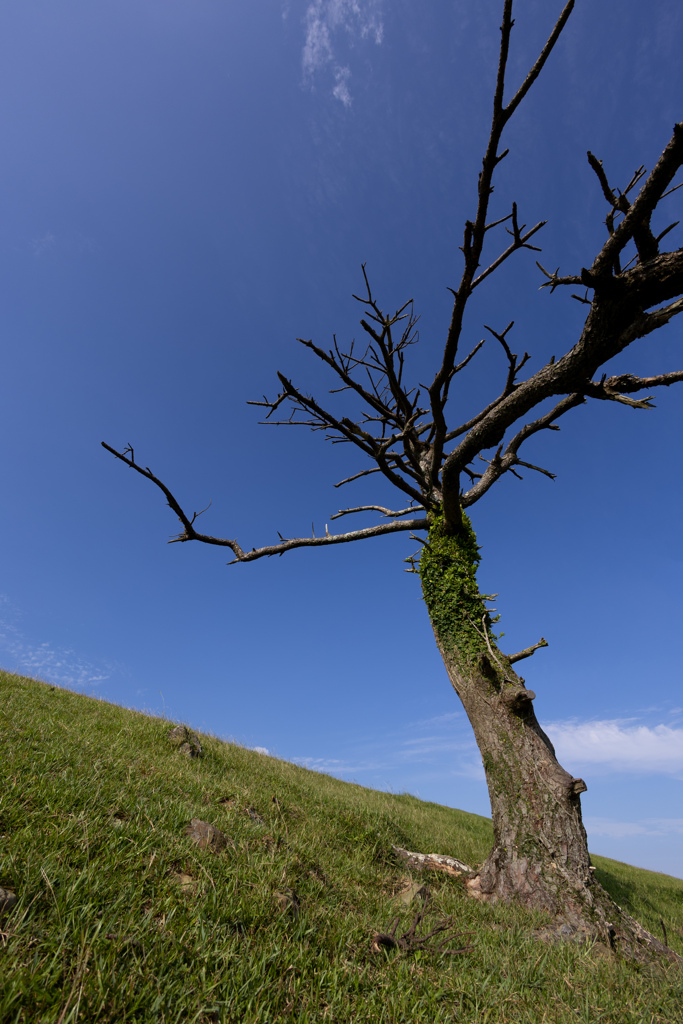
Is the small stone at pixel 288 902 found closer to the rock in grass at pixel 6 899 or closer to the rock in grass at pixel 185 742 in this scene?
the rock in grass at pixel 6 899

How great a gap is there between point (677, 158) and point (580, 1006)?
667 cm

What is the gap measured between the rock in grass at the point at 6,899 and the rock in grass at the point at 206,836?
1.55 m

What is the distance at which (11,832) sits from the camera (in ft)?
10.6

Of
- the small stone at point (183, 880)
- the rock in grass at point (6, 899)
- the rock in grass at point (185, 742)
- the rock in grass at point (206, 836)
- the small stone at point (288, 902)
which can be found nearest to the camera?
the rock in grass at point (6, 899)

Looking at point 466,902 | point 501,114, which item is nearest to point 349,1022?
point 466,902

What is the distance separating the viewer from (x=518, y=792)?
5.77 metres

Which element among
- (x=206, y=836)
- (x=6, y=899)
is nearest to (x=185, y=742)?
(x=206, y=836)

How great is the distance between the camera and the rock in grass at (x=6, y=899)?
2.53 meters

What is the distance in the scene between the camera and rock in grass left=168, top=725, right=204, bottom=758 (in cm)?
694

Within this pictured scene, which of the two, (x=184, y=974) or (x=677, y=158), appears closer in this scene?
(x=184, y=974)

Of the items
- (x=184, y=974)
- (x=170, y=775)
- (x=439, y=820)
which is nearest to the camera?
(x=184, y=974)

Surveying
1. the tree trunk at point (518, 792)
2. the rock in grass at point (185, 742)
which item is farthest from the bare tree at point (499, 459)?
the rock in grass at point (185, 742)

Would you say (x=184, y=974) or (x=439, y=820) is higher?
(x=439, y=820)

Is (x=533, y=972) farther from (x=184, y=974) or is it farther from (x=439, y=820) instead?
(x=439, y=820)
